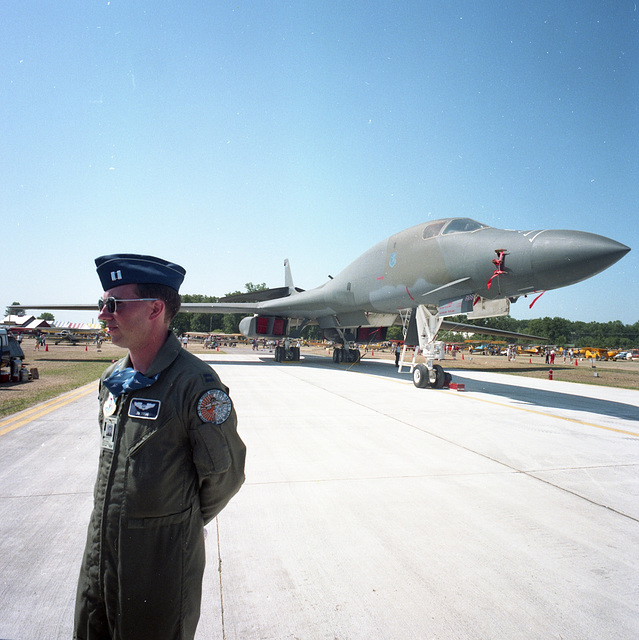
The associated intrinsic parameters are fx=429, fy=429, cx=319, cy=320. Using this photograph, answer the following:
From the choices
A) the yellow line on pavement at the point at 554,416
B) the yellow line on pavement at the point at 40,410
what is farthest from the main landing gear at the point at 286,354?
the yellow line on pavement at the point at 554,416

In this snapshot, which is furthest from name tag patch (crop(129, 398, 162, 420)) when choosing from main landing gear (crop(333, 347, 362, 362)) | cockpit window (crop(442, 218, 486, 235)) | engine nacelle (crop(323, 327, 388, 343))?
main landing gear (crop(333, 347, 362, 362))

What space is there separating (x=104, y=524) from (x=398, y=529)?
2.21m

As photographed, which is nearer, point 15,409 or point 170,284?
point 170,284

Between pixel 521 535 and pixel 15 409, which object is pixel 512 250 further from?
pixel 15 409

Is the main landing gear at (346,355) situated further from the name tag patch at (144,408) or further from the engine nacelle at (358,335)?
the name tag patch at (144,408)

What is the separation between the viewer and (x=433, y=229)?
10.8 m

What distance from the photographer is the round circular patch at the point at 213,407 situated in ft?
4.74

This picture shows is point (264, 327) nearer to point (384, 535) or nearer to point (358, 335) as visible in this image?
point (358, 335)

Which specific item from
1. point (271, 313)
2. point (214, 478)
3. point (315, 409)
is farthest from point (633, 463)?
point (271, 313)

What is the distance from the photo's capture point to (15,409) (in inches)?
289

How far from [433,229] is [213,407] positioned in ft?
33.5

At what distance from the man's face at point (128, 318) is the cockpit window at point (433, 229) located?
989 cm

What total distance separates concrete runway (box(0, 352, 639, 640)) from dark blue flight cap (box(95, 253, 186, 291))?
1642 millimetres

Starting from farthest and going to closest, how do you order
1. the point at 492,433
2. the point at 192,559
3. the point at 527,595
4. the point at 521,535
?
the point at 492,433 < the point at 521,535 < the point at 527,595 < the point at 192,559
